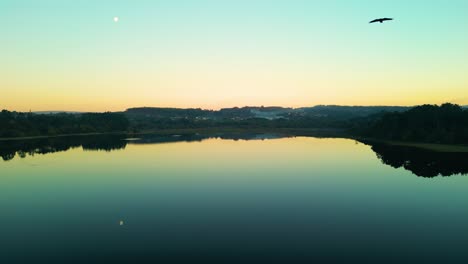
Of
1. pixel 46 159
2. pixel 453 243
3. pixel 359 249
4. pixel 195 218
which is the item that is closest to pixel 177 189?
pixel 195 218

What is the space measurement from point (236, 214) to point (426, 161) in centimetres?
3240

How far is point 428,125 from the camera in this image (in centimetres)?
7125

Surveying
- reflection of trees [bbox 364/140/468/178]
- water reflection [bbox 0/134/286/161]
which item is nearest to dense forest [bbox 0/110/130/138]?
water reflection [bbox 0/134/286/161]

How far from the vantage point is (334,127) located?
13850 cm

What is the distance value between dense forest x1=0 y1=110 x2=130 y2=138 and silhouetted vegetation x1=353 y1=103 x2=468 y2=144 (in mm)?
82318

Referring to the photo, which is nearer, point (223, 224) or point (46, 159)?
point (223, 224)

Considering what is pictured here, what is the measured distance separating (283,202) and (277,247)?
8930 millimetres

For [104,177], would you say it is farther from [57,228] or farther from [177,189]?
[57,228]

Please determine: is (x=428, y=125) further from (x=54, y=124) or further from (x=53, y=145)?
(x=54, y=124)

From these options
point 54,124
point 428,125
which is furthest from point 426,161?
point 54,124

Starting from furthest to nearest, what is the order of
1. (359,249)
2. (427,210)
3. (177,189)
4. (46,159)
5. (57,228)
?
(46,159) → (177,189) → (427,210) → (57,228) → (359,249)

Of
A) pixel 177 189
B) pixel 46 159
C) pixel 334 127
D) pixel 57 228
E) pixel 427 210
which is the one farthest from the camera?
pixel 334 127

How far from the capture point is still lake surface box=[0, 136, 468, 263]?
16.8 metres

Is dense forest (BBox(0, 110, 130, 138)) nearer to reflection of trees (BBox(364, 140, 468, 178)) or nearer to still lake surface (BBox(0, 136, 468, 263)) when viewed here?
still lake surface (BBox(0, 136, 468, 263))
